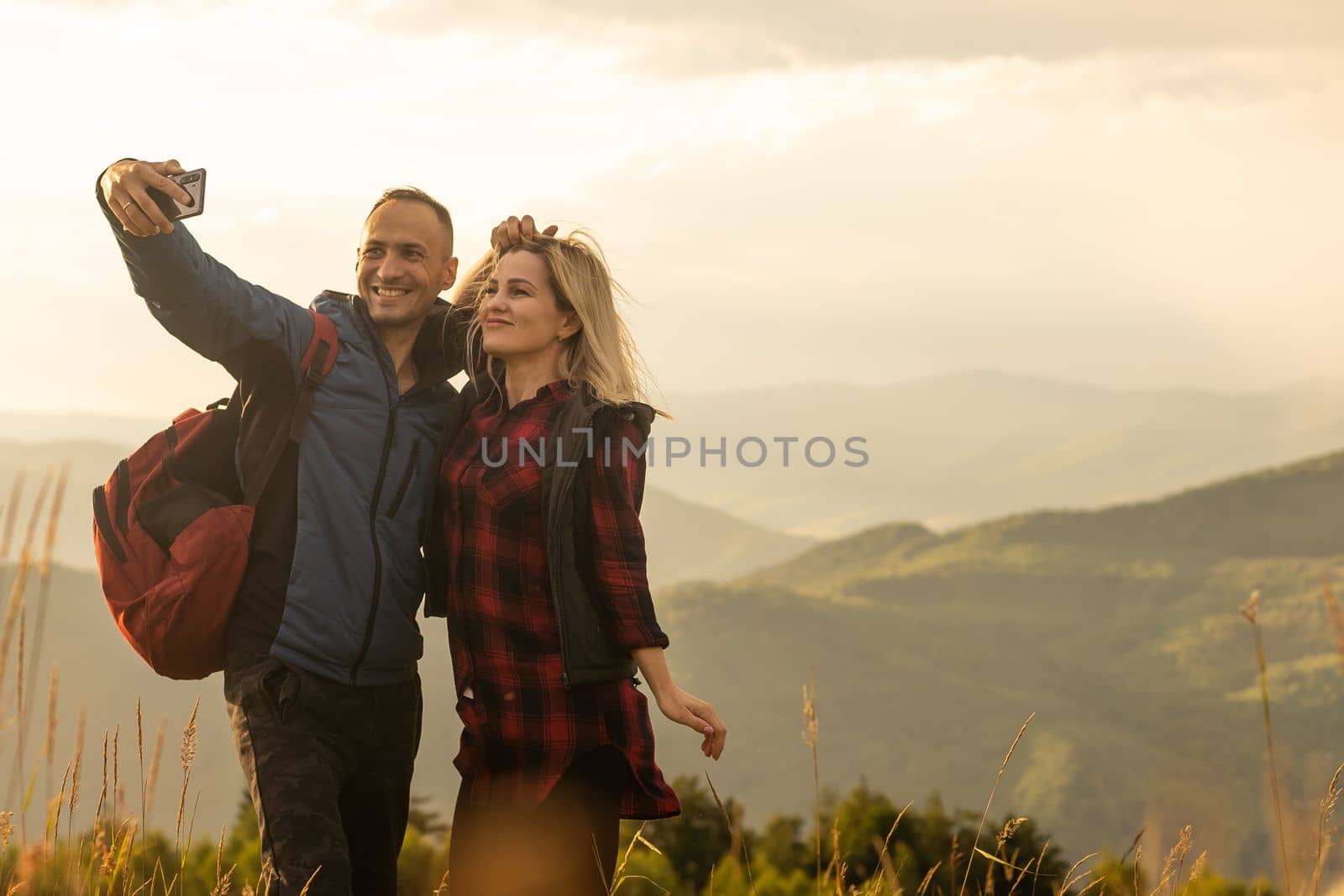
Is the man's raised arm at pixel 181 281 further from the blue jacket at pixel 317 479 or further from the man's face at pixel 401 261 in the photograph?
the man's face at pixel 401 261

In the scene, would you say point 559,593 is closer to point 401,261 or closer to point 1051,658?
point 401,261

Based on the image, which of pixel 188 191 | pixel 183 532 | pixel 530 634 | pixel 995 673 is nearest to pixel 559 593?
pixel 530 634

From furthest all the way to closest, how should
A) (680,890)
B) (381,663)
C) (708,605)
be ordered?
(708,605), (680,890), (381,663)

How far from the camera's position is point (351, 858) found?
3.15 meters

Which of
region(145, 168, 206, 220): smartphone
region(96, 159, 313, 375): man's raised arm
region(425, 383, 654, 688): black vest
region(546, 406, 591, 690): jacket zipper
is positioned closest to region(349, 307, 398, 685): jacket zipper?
region(425, 383, 654, 688): black vest

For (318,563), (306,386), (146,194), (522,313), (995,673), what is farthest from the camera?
(995,673)

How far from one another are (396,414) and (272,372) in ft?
1.12

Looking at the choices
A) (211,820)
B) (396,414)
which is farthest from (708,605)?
(396,414)

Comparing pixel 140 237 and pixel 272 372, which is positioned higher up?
pixel 140 237

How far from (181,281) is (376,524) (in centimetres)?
77

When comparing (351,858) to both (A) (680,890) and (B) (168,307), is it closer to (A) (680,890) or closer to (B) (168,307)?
(B) (168,307)

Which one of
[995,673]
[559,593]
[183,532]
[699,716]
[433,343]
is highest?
[433,343]

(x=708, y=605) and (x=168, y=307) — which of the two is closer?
(x=168, y=307)

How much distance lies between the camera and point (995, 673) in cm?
11519
